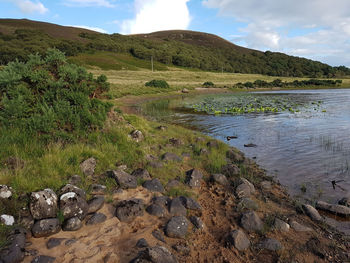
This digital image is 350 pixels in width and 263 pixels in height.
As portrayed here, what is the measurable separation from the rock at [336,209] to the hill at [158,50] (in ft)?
267

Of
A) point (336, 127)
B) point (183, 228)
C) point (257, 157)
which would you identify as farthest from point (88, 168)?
point (336, 127)

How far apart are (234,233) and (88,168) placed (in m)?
3.83

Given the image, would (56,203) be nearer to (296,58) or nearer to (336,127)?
(336,127)

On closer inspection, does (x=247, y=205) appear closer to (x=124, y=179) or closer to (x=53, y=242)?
(x=124, y=179)

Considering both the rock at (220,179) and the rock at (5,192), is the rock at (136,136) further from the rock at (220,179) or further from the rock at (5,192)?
the rock at (5,192)

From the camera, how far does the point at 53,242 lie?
3994mm

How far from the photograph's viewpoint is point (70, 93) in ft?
27.0

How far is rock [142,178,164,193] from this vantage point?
5.93m

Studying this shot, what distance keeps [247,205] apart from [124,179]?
9.89 feet

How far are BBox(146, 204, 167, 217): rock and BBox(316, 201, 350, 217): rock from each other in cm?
393

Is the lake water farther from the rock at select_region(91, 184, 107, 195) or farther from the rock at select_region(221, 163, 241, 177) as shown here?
Answer: the rock at select_region(91, 184, 107, 195)

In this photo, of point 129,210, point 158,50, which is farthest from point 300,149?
point 158,50

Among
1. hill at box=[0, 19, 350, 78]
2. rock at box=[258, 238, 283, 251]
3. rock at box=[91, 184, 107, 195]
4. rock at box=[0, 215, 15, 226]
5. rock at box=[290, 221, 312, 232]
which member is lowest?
rock at box=[290, 221, 312, 232]

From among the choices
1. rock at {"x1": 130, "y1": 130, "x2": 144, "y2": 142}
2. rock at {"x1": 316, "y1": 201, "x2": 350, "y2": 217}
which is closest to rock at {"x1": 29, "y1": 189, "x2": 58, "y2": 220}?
rock at {"x1": 130, "y1": 130, "x2": 144, "y2": 142}
